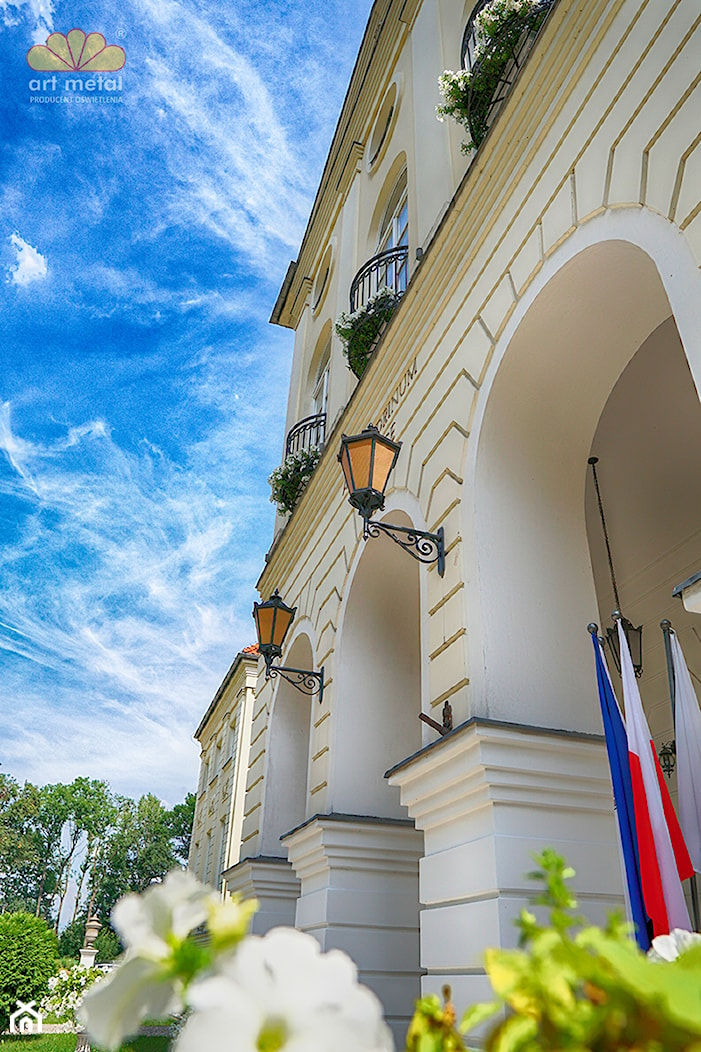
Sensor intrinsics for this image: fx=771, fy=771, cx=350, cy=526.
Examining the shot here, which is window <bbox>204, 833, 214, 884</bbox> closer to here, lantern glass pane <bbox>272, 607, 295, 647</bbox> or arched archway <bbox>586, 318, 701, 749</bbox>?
lantern glass pane <bbox>272, 607, 295, 647</bbox>

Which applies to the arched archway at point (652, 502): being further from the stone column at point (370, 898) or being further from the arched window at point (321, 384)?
the arched window at point (321, 384)

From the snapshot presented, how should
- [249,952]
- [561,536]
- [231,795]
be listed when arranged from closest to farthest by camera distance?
[249,952] → [561,536] → [231,795]

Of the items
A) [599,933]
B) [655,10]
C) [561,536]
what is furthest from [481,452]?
[599,933]

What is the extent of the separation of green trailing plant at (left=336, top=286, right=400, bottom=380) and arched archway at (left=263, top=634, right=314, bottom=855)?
12.0 ft

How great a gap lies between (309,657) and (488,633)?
564 centimetres

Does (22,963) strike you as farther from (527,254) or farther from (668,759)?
(527,254)

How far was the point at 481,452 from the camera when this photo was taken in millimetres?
5465

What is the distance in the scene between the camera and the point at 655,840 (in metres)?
3.74

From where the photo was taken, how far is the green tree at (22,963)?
22.8 m

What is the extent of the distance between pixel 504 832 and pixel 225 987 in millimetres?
3860

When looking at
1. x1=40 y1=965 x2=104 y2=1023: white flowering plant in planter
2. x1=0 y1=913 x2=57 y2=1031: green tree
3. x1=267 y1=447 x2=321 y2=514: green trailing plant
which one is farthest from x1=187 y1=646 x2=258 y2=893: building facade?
x1=267 y1=447 x2=321 y2=514: green trailing plant

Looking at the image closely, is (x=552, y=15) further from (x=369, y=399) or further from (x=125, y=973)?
(x=125, y=973)

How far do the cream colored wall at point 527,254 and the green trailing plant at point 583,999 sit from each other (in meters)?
3.16

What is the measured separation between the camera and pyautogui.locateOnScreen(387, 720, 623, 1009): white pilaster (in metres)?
4.12
